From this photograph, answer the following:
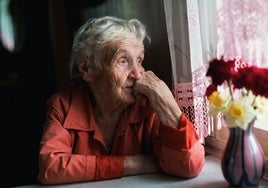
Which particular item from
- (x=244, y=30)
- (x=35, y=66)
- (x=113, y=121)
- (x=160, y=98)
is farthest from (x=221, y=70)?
(x=35, y=66)

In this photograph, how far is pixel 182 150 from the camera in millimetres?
1185

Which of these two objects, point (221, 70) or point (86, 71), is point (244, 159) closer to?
point (221, 70)

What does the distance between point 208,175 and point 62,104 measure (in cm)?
62

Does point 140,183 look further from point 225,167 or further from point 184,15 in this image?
point 184,15

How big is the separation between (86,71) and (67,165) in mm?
383

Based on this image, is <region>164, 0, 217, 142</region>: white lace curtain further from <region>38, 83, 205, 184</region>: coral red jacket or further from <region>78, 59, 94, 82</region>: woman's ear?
<region>78, 59, 94, 82</region>: woman's ear

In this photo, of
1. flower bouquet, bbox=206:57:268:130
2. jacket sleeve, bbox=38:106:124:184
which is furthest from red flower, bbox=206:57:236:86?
jacket sleeve, bbox=38:106:124:184

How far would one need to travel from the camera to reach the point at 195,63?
1226 mm

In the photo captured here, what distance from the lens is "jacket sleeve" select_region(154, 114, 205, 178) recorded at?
3.88 ft

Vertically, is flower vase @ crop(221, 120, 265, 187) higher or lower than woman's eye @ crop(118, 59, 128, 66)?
lower

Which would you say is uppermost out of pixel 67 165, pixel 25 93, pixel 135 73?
pixel 135 73

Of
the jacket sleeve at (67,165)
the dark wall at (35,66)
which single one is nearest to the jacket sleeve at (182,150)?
the jacket sleeve at (67,165)

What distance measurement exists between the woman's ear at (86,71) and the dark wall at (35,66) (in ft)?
1.21

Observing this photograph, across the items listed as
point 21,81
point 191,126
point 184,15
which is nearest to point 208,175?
point 191,126
